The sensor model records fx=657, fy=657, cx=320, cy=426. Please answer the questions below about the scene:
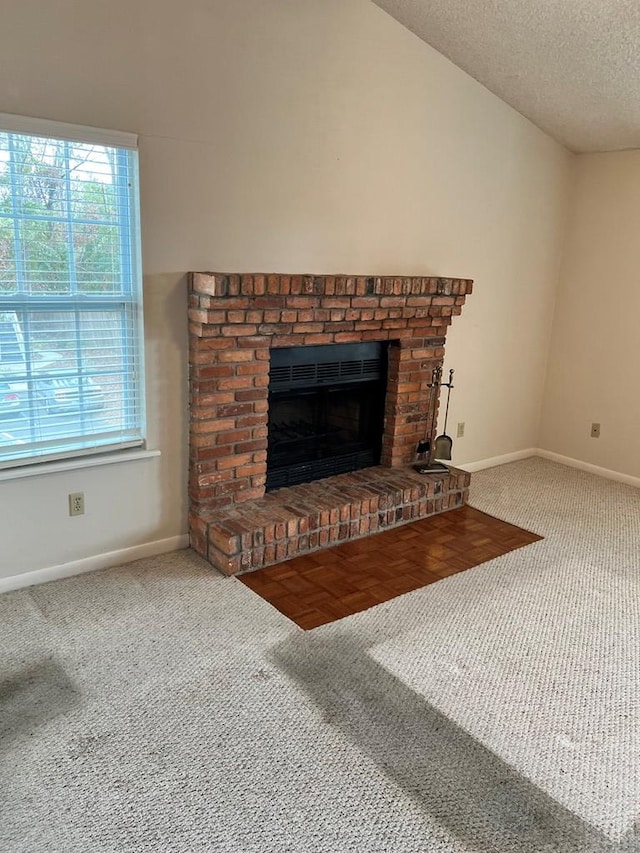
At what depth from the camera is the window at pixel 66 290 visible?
2.45 meters

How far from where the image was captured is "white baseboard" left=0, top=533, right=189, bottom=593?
109 inches

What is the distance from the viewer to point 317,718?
207 cm

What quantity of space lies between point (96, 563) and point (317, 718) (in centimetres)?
136

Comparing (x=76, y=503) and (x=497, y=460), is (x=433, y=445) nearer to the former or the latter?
(x=497, y=460)

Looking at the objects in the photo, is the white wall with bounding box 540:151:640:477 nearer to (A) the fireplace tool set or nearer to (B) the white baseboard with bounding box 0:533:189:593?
(A) the fireplace tool set

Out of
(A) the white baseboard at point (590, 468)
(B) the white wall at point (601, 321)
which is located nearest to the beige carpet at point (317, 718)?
(A) the white baseboard at point (590, 468)

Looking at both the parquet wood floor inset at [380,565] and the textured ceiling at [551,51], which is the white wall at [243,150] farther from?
the parquet wood floor inset at [380,565]

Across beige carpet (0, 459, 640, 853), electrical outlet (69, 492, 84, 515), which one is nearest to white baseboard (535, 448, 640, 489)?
beige carpet (0, 459, 640, 853)

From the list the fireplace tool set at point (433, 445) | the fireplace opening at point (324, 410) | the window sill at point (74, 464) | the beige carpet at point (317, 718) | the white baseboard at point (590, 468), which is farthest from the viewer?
the white baseboard at point (590, 468)

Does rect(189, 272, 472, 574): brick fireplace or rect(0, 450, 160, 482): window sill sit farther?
rect(189, 272, 472, 574): brick fireplace

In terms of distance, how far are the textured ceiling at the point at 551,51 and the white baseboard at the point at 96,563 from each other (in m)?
2.79

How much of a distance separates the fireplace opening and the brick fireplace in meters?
0.07

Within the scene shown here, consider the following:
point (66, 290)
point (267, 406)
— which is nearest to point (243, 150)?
point (66, 290)

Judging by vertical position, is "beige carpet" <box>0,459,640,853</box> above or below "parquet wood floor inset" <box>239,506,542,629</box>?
below
